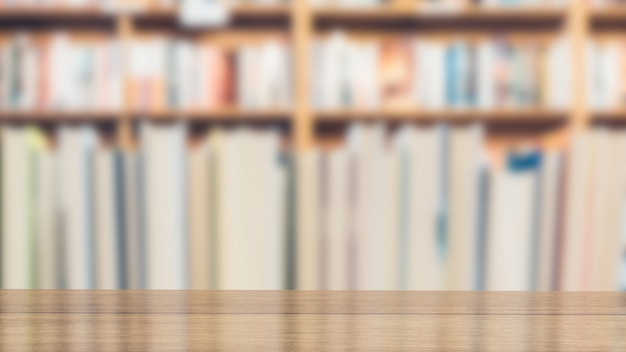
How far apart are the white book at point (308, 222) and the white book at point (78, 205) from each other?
0.78ft

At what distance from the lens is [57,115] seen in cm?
244

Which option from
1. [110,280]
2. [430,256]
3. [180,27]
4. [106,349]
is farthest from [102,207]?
[180,27]

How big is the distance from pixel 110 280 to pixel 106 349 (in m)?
0.51

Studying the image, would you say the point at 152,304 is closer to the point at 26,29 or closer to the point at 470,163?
the point at 470,163

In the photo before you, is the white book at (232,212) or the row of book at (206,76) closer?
the white book at (232,212)

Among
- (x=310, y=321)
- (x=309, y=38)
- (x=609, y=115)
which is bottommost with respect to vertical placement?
(x=310, y=321)

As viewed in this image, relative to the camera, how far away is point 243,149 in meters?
0.67

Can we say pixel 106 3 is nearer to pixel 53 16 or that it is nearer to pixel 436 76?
pixel 53 16

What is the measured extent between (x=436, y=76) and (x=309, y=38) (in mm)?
527

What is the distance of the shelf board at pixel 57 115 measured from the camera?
7.95 ft

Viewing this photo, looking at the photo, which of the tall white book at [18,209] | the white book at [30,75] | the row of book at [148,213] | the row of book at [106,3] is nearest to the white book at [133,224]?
the row of book at [148,213]

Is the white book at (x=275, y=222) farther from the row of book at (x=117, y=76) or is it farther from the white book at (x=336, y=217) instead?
the row of book at (x=117, y=76)

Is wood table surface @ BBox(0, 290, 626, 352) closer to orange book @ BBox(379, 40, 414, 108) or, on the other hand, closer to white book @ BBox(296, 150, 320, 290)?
white book @ BBox(296, 150, 320, 290)

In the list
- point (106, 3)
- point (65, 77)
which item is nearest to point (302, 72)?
point (106, 3)
